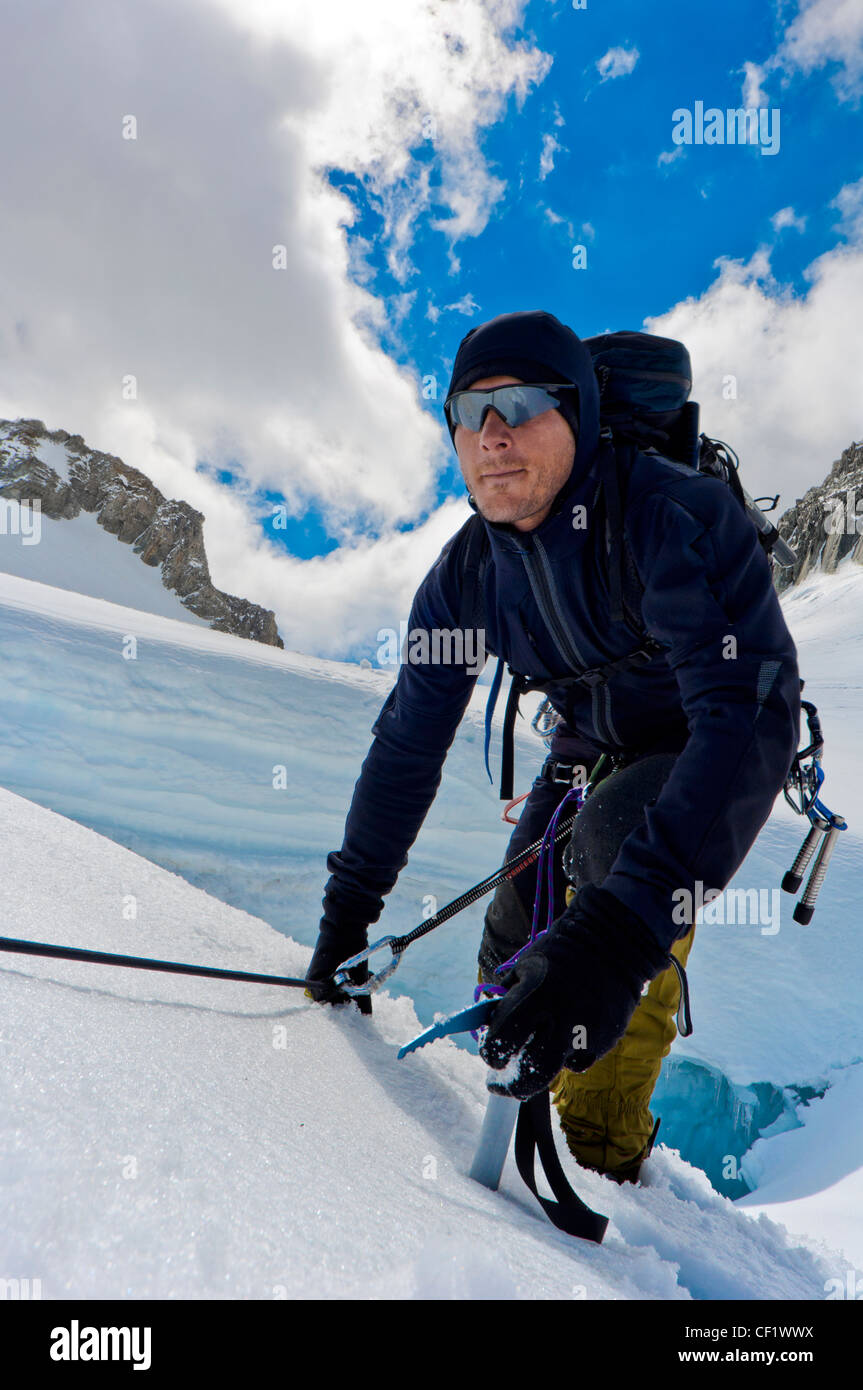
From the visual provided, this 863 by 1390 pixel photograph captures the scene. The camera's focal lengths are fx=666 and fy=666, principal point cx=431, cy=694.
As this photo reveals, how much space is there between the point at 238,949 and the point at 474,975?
313cm

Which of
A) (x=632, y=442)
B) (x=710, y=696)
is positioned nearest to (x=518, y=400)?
(x=632, y=442)

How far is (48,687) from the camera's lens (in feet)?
16.2

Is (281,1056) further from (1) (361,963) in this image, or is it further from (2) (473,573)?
(2) (473,573)

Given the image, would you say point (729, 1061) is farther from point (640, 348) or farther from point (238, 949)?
point (640, 348)

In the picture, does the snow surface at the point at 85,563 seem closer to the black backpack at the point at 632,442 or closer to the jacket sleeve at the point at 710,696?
the black backpack at the point at 632,442

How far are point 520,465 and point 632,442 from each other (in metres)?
0.30

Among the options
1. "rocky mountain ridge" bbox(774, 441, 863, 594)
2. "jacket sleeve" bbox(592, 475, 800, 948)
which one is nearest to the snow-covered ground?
"jacket sleeve" bbox(592, 475, 800, 948)

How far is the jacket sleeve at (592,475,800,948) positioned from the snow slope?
504 millimetres

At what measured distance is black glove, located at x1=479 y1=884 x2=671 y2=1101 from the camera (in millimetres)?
947

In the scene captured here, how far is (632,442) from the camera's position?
1.62 m

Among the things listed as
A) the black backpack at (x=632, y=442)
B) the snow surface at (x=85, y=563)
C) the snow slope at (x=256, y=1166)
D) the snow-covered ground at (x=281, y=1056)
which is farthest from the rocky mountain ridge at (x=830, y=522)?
the snow surface at (x=85, y=563)

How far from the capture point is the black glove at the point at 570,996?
0.95m

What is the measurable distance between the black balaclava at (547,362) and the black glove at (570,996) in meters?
1.01
